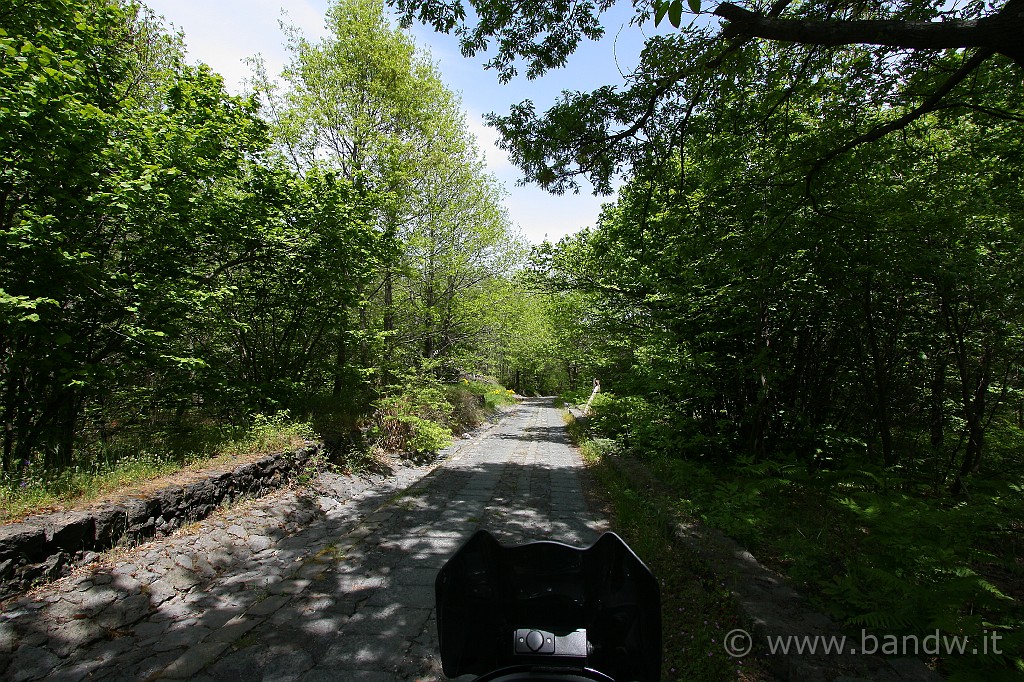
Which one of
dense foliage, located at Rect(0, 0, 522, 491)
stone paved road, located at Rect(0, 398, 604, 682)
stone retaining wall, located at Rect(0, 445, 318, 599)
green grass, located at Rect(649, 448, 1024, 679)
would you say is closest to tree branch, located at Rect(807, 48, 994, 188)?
green grass, located at Rect(649, 448, 1024, 679)

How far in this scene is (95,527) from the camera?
395cm

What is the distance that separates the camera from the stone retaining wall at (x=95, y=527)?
3.36 m

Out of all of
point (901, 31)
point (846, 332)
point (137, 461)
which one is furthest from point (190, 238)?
point (846, 332)

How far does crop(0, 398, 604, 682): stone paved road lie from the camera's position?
2.83 m

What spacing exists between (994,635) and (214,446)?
795cm

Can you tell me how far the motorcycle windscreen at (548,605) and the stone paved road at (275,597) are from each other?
169 cm

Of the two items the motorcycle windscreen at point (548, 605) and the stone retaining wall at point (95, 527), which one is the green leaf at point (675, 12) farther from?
the stone retaining wall at point (95, 527)

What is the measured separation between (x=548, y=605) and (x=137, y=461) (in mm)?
5885

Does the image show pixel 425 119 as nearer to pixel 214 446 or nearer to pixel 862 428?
pixel 214 446

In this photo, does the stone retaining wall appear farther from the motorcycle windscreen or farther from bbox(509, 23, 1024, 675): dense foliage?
bbox(509, 23, 1024, 675): dense foliage

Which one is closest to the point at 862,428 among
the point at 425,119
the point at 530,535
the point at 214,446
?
the point at 530,535

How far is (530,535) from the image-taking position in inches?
210

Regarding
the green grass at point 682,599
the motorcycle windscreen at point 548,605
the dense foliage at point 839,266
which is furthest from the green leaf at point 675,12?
the green grass at point 682,599

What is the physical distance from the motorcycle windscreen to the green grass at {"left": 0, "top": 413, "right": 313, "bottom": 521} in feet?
14.8
